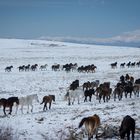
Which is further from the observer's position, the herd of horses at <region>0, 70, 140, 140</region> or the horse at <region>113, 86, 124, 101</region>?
the horse at <region>113, 86, 124, 101</region>

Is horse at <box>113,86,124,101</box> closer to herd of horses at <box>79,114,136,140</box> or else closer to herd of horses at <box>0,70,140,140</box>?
herd of horses at <box>0,70,140,140</box>

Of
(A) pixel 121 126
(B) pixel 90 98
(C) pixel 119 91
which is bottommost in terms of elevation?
(B) pixel 90 98

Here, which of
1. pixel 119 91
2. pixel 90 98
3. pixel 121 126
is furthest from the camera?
pixel 119 91

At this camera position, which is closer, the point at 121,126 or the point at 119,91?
the point at 121,126

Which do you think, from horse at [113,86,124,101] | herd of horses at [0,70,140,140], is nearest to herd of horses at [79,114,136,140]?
herd of horses at [0,70,140,140]

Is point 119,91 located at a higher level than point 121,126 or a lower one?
higher

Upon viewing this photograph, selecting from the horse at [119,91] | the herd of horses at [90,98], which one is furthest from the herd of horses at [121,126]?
the horse at [119,91]

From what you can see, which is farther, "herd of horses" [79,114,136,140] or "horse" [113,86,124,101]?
"horse" [113,86,124,101]

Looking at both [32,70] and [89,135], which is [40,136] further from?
[32,70]

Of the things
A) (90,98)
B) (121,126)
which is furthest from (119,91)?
(121,126)

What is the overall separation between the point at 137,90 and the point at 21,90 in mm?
9887

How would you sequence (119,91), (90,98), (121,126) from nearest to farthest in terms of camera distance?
(121,126), (90,98), (119,91)

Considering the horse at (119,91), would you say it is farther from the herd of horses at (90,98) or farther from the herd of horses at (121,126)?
the herd of horses at (121,126)

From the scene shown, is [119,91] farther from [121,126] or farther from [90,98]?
[121,126]
